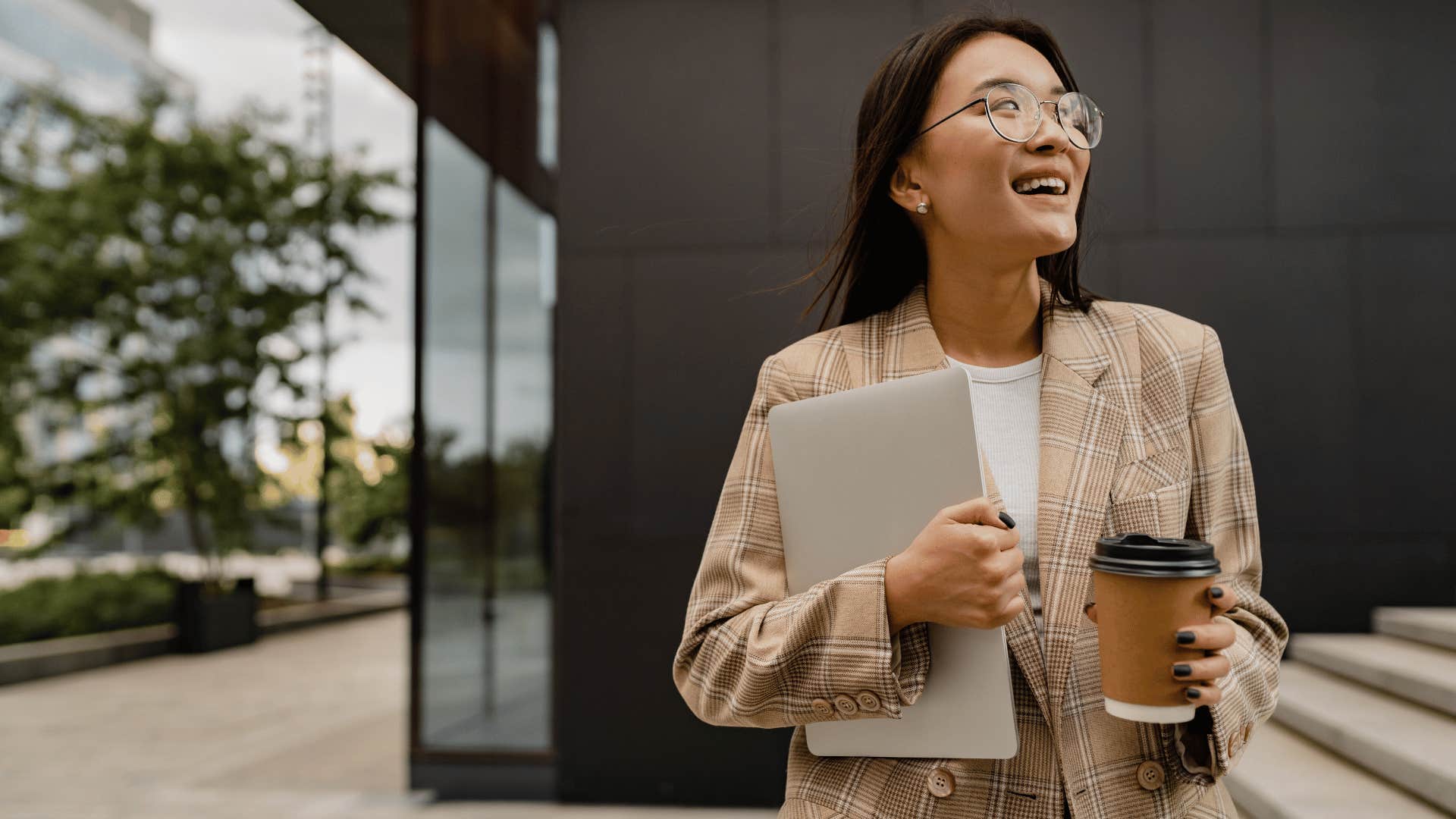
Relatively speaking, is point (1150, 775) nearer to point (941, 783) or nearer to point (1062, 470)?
point (941, 783)

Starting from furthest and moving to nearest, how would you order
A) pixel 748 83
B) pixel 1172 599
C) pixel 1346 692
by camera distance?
pixel 748 83
pixel 1346 692
pixel 1172 599

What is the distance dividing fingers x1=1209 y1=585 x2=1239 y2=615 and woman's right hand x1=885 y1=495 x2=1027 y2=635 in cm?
19

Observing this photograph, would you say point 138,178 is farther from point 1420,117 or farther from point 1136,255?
point 1420,117

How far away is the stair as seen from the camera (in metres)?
3.39

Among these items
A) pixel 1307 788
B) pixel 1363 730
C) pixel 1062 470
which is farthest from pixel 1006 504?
pixel 1363 730

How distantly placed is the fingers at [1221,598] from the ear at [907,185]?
0.64 meters

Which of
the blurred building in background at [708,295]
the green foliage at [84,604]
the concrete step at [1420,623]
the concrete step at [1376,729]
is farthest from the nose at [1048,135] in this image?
the green foliage at [84,604]

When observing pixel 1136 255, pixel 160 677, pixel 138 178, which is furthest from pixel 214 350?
pixel 1136 255

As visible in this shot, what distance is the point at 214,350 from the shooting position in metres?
11.5

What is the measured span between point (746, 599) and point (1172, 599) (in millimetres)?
494

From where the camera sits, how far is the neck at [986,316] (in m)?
1.39

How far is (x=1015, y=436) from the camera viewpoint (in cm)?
136

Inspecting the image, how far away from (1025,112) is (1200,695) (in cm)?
70

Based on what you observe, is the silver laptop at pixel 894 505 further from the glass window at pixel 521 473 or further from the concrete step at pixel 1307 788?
the glass window at pixel 521 473
